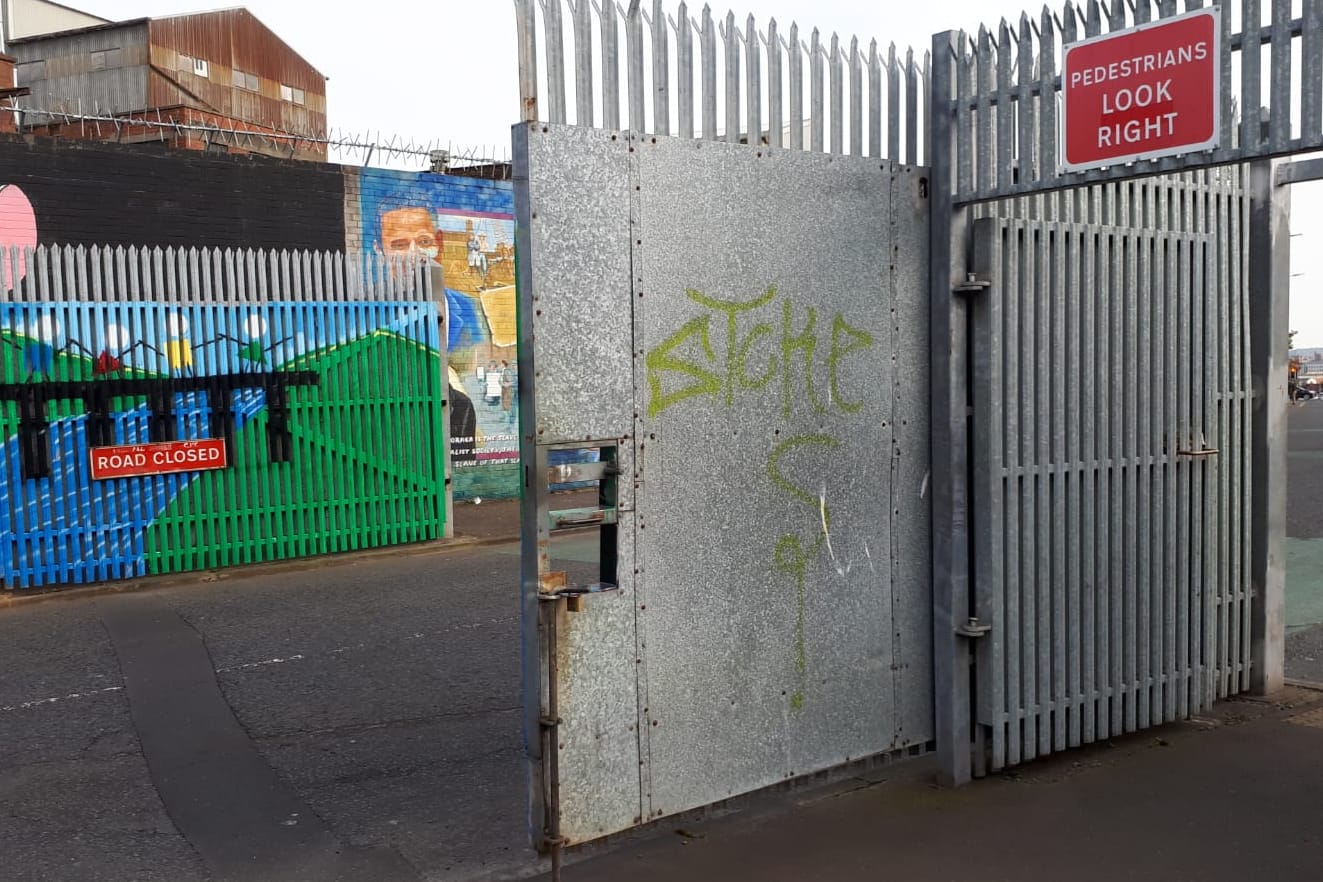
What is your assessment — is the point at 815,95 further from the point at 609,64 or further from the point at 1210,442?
the point at 1210,442

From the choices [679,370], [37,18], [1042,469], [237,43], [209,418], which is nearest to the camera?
[679,370]

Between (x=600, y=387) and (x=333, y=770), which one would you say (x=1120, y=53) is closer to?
(x=600, y=387)

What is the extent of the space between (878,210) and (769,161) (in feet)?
2.04

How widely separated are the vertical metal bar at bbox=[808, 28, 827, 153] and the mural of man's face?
11845 mm

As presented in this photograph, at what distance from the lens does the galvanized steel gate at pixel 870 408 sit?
4.36m

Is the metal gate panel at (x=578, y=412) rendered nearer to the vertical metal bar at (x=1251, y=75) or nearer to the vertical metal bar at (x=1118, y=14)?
the vertical metal bar at (x=1118, y=14)

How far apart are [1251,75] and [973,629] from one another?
8.02 feet

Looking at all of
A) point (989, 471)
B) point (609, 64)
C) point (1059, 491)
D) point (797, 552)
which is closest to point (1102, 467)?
point (1059, 491)

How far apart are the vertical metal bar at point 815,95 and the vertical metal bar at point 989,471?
2.68 feet

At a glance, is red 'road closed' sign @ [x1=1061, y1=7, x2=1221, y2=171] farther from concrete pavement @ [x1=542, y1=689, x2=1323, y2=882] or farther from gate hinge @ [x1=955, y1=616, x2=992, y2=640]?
concrete pavement @ [x1=542, y1=689, x2=1323, y2=882]

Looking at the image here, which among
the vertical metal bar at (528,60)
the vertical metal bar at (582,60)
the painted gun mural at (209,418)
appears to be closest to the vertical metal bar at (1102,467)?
the vertical metal bar at (582,60)

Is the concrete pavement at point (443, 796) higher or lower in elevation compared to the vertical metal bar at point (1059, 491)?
lower

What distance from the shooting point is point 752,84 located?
4.81 meters

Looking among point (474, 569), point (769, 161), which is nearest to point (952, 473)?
point (769, 161)
